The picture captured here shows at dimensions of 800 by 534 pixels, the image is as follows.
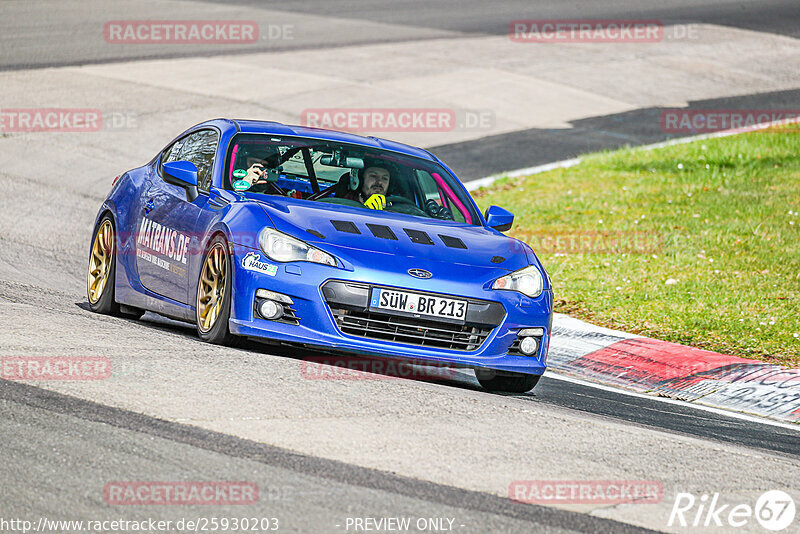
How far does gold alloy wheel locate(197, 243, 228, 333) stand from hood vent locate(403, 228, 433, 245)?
1.17m

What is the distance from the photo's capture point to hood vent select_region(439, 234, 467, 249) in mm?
7824

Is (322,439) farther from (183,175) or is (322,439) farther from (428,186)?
(428,186)

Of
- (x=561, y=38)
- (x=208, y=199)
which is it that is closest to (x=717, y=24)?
(x=561, y=38)

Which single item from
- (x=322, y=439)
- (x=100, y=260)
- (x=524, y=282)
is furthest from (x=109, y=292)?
(x=322, y=439)

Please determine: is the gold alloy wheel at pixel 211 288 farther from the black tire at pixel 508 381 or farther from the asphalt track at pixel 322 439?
the black tire at pixel 508 381

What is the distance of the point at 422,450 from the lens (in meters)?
5.67

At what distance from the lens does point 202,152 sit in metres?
8.95

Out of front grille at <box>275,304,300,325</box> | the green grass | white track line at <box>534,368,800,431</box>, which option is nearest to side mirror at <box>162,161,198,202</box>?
front grille at <box>275,304,300,325</box>

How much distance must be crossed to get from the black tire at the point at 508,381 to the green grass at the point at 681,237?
2.58 meters

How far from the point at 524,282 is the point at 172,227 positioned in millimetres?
2456

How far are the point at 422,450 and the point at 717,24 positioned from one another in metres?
26.8

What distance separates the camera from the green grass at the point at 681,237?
10.7m

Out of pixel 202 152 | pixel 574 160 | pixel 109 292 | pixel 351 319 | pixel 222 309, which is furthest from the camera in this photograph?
pixel 574 160

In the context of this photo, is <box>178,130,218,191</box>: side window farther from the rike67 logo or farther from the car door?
the rike67 logo
